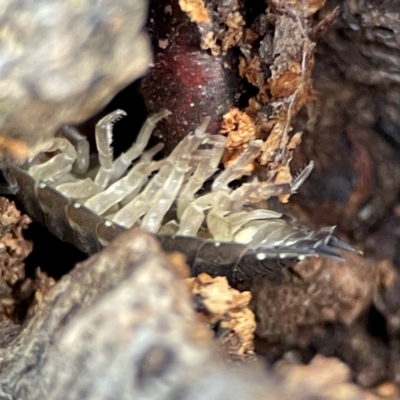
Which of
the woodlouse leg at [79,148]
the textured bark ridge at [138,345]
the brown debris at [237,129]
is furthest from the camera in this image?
the woodlouse leg at [79,148]

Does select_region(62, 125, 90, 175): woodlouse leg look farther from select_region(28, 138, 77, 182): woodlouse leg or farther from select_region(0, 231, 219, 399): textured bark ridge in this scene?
select_region(0, 231, 219, 399): textured bark ridge

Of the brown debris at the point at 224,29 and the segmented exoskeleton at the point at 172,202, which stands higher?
the brown debris at the point at 224,29

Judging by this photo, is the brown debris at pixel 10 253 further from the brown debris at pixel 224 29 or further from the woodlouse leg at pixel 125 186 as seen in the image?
the brown debris at pixel 224 29

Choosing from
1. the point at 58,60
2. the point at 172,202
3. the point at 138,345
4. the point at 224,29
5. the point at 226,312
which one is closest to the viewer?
the point at 138,345

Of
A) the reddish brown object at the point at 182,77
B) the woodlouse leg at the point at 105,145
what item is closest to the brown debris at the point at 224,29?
the reddish brown object at the point at 182,77

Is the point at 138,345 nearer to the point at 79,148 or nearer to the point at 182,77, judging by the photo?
the point at 182,77

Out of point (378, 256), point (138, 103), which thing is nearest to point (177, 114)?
point (138, 103)

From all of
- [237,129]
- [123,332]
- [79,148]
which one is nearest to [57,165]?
[79,148]
